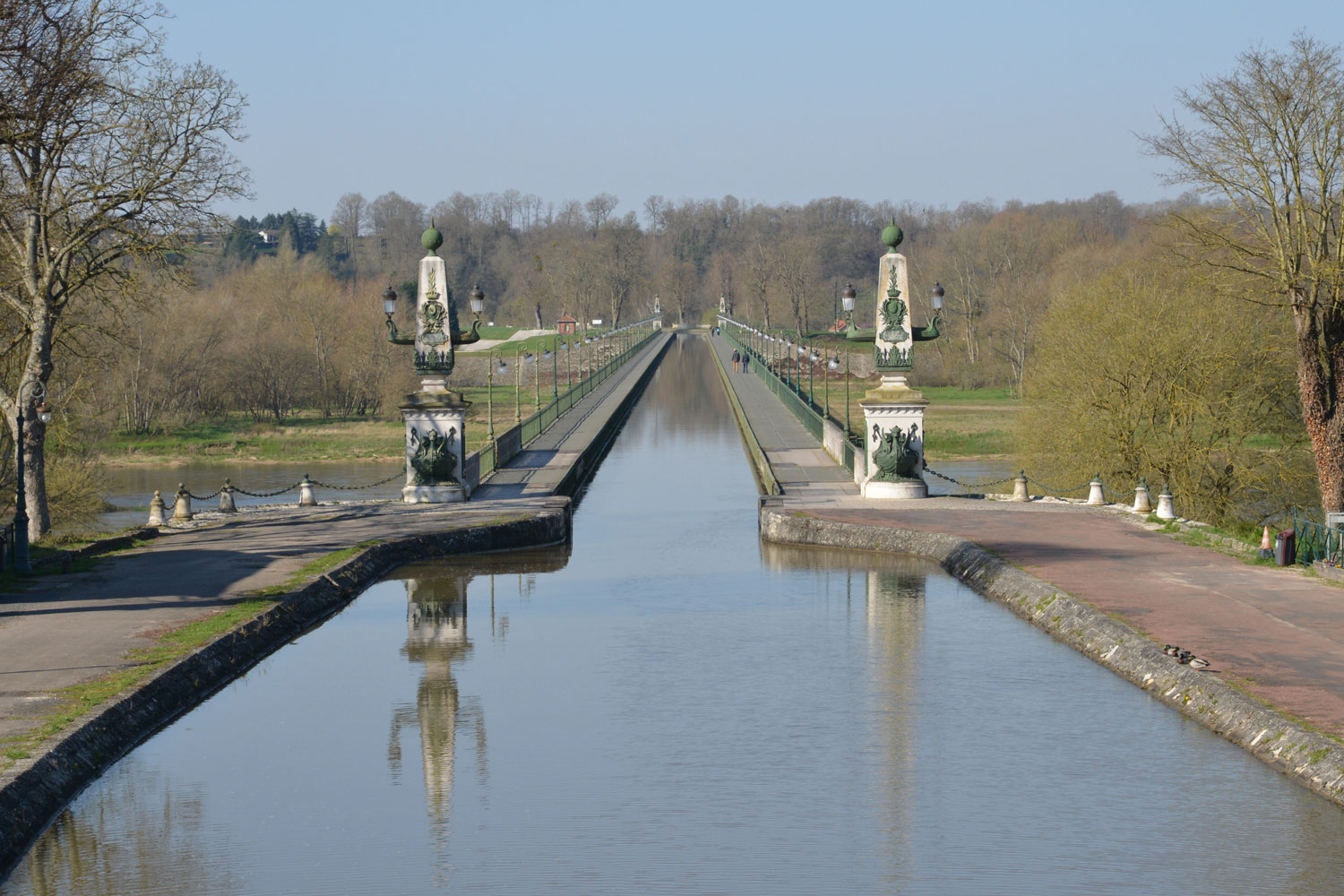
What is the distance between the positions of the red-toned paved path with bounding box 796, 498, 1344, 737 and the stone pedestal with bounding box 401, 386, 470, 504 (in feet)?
24.6

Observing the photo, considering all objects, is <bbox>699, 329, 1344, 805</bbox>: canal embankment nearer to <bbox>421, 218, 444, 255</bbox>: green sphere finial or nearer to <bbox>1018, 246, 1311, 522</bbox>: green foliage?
<bbox>1018, 246, 1311, 522</bbox>: green foliage

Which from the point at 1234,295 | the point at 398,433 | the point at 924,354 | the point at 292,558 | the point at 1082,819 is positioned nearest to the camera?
the point at 1082,819

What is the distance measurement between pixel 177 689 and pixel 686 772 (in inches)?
225

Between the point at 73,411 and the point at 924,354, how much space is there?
2995 inches

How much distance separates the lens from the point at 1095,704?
49.9ft

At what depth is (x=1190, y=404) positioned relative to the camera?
3641 centimetres

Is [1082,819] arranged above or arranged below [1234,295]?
below

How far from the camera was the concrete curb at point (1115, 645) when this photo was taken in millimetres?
12391

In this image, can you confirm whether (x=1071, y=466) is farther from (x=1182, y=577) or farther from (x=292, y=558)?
(x=292, y=558)

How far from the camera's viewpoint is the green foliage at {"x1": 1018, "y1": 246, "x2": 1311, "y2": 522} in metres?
36.7

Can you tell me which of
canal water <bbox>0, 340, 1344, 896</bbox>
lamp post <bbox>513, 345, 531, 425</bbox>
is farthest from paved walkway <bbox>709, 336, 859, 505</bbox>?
canal water <bbox>0, 340, 1344, 896</bbox>

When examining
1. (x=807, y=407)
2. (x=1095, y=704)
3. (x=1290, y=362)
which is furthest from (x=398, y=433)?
(x=1095, y=704)

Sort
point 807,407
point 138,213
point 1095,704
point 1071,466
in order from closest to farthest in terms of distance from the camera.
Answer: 1. point 1095,704
2. point 138,213
3. point 1071,466
4. point 807,407

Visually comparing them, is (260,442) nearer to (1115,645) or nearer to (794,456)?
(794,456)
